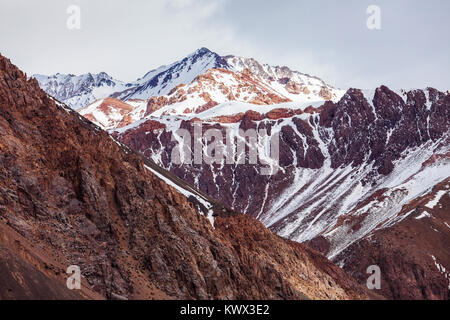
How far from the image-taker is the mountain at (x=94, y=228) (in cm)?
8375

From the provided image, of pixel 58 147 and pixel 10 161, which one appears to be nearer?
pixel 10 161

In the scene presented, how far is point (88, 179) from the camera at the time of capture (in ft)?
336

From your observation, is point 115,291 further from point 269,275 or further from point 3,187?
point 269,275

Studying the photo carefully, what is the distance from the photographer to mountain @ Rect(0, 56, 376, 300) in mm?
83750

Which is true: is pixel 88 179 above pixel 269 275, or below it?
above

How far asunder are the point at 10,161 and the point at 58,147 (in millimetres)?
12065

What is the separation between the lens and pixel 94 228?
97.1 metres

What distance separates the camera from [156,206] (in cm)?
11312

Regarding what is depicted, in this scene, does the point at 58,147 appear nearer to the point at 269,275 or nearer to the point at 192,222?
the point at 192,222
